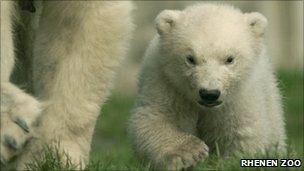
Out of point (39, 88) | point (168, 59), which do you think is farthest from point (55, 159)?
point (168, 59)

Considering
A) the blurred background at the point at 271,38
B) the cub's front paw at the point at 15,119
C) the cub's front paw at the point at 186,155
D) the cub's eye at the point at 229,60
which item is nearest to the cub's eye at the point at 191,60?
the cub's eye at the point at 229,60

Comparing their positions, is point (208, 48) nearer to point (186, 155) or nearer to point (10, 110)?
point (186, 155)

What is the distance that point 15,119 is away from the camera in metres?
6.42

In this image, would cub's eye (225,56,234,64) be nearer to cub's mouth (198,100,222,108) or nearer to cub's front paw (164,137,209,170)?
cub's mouth (198,100,222,108)

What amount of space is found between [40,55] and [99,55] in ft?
1.45

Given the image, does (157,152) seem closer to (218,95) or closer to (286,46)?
(218,95)

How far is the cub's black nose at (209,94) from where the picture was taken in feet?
22.9

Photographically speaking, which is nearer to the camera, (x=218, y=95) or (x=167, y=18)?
(x=218, y=95)

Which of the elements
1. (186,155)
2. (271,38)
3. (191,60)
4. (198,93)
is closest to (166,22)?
(191,60)

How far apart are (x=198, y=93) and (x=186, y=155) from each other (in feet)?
1.37

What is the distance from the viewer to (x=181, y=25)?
771 centimetres

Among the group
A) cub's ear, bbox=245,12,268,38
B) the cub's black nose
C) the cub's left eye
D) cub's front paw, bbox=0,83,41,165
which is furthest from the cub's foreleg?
cub's front paw, bbox=0,83,41,165

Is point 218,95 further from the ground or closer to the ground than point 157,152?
further from the ground

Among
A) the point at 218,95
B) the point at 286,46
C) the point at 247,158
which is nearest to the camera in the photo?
the point at 247,158
